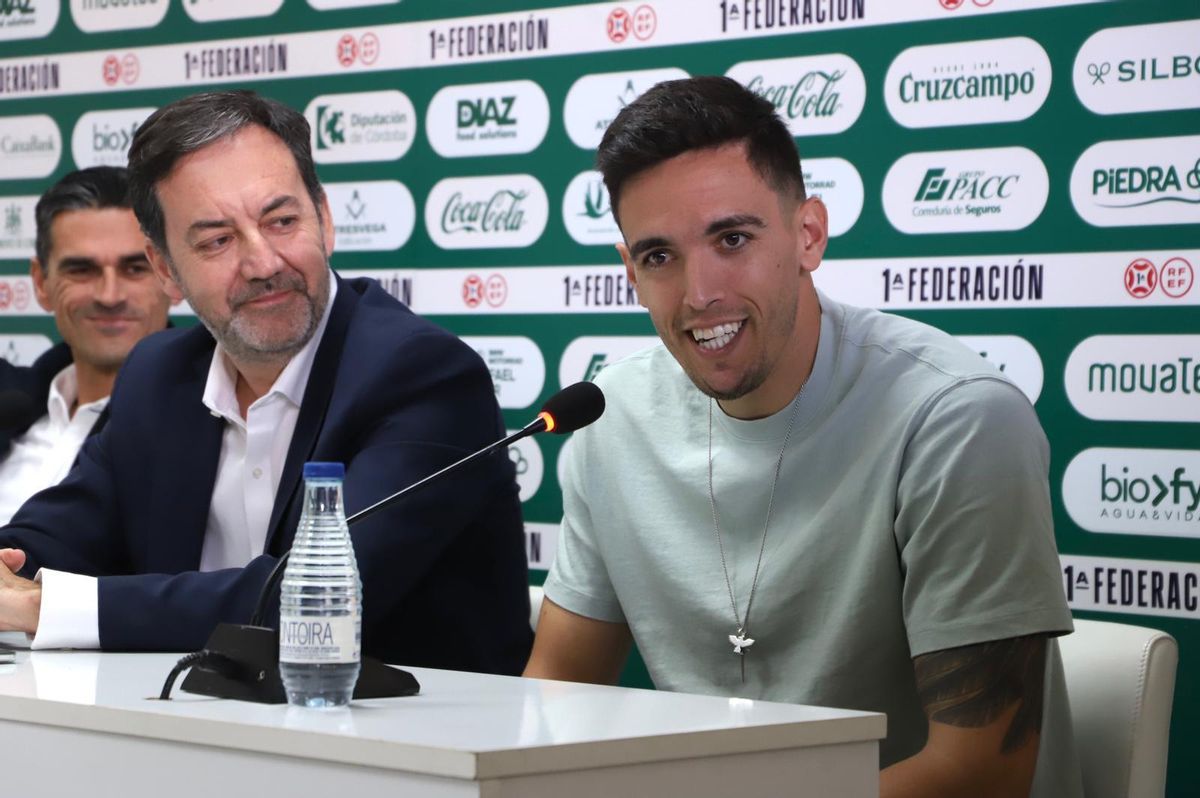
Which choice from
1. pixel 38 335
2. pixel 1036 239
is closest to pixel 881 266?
pixel 1036 239

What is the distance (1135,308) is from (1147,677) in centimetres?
102

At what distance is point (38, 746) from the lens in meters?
1.50

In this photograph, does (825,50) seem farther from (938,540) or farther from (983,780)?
(983,780)

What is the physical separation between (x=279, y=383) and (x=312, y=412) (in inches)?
6.0

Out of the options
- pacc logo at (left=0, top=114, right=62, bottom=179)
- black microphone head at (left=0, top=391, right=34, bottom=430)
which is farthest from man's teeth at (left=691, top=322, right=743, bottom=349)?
pacc logo at (left=0, top=114, right=62, bottom=179)

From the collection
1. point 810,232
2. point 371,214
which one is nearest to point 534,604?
point 810,232

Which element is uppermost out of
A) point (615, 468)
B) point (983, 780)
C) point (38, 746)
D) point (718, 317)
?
point (718, 317)

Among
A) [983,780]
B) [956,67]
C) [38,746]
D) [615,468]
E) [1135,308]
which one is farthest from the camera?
[956,67]

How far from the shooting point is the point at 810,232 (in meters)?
2.26

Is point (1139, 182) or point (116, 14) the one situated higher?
point (116, 14)

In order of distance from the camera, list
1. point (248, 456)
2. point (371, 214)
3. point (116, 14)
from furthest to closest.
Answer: point (116, 14)
point (371, 214)
point (248, 456)

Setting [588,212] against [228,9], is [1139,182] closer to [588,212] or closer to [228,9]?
[588,212]

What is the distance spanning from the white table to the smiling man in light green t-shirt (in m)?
0.53

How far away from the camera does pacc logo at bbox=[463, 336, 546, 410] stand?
12.1 ft
